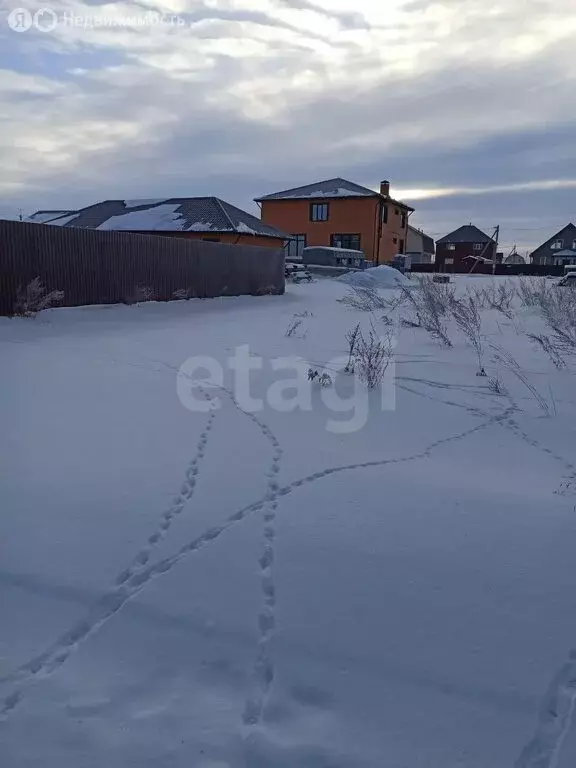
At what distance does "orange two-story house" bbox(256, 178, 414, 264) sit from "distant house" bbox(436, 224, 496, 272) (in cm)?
2266

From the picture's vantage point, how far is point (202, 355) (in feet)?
24.7

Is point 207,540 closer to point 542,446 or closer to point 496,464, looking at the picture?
point 496,464

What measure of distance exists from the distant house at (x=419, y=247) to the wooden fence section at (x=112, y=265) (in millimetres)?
42750

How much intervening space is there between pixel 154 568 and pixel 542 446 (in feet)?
10.5

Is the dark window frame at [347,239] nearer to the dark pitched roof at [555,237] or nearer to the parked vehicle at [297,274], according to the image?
the parked vehicle at [297,274]

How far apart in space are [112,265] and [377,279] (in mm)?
12797

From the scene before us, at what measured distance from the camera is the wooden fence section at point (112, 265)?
10.2m

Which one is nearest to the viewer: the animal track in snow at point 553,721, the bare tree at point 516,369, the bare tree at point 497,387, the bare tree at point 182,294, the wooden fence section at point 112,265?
the animal track in snow at point 553,721

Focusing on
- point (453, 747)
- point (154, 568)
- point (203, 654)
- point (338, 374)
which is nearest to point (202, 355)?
point (338, 374)

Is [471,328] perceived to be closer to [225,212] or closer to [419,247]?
[225,212]

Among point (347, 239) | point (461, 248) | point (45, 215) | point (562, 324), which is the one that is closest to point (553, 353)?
point (562, 324)

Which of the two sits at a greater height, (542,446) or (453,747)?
(542,446)

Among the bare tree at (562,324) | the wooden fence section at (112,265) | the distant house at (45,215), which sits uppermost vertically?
the distant house at (45,215)

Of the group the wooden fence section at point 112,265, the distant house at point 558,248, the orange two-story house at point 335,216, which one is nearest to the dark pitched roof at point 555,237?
the distant house at point 558,248
